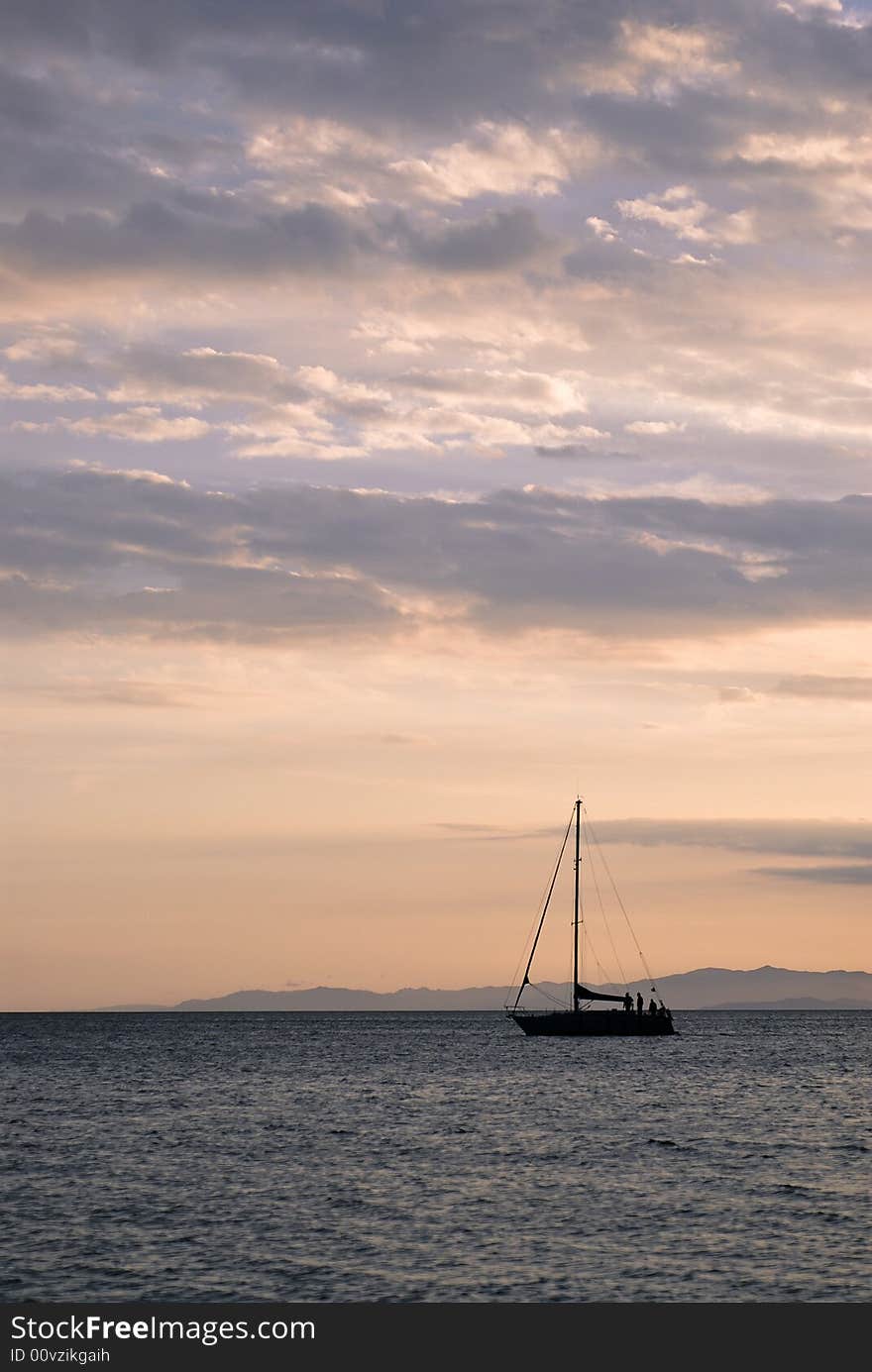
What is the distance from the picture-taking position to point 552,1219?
159 feet

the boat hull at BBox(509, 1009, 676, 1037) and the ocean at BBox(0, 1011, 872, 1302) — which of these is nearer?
the ocean at BBox(0, 1011, 872, 1302)

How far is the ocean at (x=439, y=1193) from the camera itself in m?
39.7

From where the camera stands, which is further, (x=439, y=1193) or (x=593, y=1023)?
(x=593, y=1023)

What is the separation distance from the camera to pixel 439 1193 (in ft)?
178

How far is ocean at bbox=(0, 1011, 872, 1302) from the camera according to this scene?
39688 millimetres

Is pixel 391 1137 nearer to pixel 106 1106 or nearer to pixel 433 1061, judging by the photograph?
pixel 106 1106

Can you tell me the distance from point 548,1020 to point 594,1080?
4513 centimetres

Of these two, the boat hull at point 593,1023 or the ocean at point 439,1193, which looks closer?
the ocean at point 439,1193

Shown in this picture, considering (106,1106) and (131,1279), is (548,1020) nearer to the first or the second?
(106,1106)

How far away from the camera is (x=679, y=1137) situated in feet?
243
